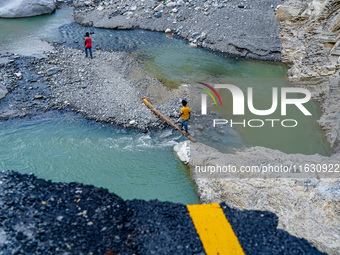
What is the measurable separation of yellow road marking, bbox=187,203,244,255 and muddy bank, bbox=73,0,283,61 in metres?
12.2

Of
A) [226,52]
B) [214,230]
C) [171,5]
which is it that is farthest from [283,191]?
[171,5]

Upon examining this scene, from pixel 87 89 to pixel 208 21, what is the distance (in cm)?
1055

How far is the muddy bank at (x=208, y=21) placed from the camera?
700 inches

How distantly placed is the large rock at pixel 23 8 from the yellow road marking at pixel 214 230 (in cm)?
2157

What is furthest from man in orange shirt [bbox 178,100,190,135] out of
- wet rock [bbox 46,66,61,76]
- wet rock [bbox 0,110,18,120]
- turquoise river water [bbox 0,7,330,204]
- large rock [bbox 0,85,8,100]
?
large rock [bbox 0,85,8,100]

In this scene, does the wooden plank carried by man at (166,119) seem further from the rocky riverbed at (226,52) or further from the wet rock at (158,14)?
the wet rock at (158,14)

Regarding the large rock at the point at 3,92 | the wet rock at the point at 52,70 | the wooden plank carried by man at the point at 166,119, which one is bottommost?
the wooden plank carried by man at the point at 166,119

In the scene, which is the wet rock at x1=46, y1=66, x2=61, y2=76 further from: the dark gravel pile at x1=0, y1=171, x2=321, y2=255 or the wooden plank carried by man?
the dark gravel pile at x1=0, y1=171, x2=321, y2=255

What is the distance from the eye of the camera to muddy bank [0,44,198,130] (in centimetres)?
1204

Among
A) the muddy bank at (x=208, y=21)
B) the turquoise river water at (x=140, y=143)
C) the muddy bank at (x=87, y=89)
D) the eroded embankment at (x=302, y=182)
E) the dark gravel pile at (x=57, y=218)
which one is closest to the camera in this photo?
the dark gravel pile at (x=57, y=218)

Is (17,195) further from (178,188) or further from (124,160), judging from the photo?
(178,188)

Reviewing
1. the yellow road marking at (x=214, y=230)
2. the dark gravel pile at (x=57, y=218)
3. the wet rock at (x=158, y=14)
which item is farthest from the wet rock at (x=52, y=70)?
the yellow road marking at (x=214, y=230)

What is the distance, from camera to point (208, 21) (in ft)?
63.9

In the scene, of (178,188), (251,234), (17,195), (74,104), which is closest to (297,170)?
(251,234)
